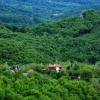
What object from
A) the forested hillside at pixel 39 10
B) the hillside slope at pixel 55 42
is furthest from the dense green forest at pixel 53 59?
the forested hillside at pixel 39 10

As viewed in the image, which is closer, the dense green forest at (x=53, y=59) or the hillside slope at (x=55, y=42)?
the dense green forest at (x=53, y=59)

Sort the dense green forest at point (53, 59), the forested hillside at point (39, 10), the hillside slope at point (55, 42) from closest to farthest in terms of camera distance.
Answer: the dense green forest at point (53, 59)
the hillside slope at point (55, 42)
the forested hillside at point (39, 10)

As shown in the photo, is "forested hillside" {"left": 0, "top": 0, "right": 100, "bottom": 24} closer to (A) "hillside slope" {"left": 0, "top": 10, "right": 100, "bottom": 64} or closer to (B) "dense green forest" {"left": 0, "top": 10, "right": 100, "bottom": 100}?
(A) "hillside slope" {"left": 0, "top": 10, "right": 100, "bottom": 64}

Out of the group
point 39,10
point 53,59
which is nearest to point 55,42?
point 53,59

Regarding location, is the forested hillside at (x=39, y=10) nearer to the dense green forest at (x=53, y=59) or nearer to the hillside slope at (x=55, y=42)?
the hillside slope at (x=55, y=42)

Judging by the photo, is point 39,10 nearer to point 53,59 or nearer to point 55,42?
point 55,42

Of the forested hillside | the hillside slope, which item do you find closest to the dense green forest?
the hillside slope

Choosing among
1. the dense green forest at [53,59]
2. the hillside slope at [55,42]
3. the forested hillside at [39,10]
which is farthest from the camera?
the forested hillside at [39,10]
